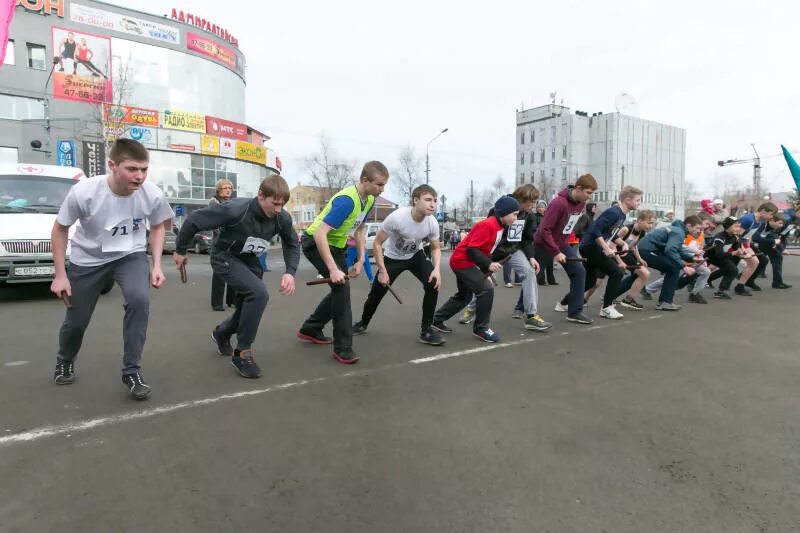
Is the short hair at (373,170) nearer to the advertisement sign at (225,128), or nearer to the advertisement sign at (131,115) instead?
the advertisement sign at (131,115)

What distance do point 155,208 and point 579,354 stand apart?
384 cm

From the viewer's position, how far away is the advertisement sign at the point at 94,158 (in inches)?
1104

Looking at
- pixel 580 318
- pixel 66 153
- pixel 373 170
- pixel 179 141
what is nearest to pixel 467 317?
pixel 580 318

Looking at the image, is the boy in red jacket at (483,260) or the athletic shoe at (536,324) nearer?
the boy in red jacket at (483,260)

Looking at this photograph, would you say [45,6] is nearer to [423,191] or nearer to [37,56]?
[37,56]

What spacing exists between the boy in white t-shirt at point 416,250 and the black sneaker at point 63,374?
2.65 meters

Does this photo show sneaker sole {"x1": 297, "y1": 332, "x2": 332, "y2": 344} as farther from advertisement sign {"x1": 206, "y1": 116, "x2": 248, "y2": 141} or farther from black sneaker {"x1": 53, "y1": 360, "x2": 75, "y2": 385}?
advertisement sign {"x1": 206, "y1": 116, "x2": 248, "y2": 141}

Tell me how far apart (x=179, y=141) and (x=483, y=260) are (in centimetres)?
3765

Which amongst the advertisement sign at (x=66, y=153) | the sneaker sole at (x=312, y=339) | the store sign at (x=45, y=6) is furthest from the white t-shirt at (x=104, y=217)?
the store sign at (x=45, y=6)

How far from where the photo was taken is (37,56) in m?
33.1

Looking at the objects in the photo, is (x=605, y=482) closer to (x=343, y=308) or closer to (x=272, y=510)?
(x=272, y=510)

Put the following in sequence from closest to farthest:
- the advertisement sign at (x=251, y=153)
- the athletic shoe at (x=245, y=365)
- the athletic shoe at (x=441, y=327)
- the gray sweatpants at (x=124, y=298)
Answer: the gray sweatpants at (x=124, y=298) → the athletic shoe at (x=245, y=365) → the athletic shoe at (x=441, y=327) → the advertisement sign at (x=251, y=153)

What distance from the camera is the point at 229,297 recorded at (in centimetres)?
726

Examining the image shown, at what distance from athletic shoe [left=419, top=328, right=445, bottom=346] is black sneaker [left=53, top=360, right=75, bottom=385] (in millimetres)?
3024
